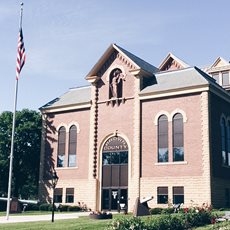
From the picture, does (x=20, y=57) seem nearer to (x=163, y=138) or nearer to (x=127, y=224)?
(x=163, y=138)

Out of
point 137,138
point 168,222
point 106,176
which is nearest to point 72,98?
point 106,176

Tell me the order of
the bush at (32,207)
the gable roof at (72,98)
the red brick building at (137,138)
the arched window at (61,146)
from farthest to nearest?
the gable roof at (72,98)
the arched window at (61,146)
the bush at (32,207)
the red brick building at (137,138)

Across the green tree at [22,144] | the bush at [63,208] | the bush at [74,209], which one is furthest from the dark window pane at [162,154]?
the green tree at [22,144]

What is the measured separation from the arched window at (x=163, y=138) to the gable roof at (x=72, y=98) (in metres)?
9.68

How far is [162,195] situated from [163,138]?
5.48 m

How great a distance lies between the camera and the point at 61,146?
47312 mm

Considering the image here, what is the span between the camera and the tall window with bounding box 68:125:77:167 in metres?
46.1

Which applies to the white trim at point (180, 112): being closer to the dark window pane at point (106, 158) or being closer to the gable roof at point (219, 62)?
the dark window pane at point (106, 158)

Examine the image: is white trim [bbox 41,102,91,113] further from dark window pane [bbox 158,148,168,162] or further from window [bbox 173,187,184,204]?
window [bbox 173,187,184,204]

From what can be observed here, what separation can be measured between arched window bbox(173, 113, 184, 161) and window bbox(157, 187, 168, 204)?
307 cm

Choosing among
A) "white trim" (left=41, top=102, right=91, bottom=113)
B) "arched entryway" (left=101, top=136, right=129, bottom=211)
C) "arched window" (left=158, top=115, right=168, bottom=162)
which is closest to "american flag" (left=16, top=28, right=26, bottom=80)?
"white trim" (left=41, top=102, right=91, bottom=113)

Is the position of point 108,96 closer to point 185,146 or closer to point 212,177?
point 185,146

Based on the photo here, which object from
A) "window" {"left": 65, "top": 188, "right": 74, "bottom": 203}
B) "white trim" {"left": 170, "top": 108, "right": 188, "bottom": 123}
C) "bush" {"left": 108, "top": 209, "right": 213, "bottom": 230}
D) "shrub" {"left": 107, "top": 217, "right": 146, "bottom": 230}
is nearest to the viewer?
"shrub" {"left": 107, "top": 217, "right": 146, "bottom": 230}

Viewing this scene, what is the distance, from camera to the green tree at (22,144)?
52.9 m
